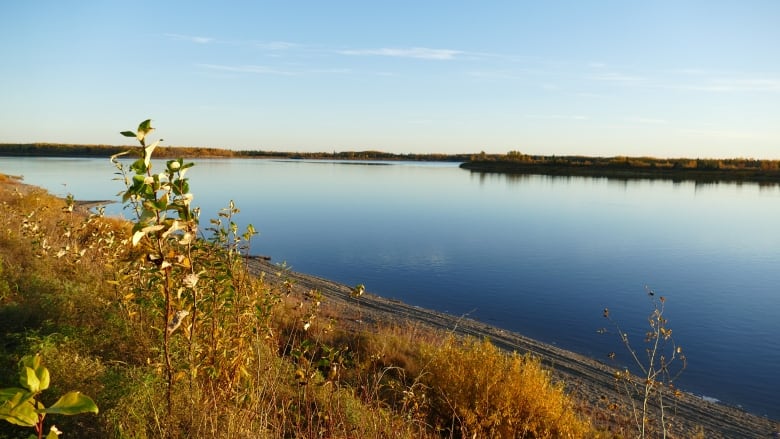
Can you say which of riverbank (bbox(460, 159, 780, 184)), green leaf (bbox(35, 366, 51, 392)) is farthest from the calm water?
riverbank (bbox(460, 159, 780, 184))

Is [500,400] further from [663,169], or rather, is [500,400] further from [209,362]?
[663,169]

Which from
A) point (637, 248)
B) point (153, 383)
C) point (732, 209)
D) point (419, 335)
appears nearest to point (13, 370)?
point (153, 383)

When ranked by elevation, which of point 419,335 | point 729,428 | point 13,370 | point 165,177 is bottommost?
point 729,428

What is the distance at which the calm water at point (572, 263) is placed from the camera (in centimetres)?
1248

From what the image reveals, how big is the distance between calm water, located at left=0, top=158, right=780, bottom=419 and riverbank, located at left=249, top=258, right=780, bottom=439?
31.6 inches

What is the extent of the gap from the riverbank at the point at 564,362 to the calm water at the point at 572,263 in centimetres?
80

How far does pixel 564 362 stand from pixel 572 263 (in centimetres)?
1032

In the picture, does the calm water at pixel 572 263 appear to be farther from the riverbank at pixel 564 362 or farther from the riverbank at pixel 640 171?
the riverbank at pixel 640 171

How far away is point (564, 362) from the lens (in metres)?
10.5

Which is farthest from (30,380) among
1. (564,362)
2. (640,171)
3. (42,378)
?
(640,171)

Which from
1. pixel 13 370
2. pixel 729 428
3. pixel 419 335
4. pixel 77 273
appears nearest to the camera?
pixel 13 370

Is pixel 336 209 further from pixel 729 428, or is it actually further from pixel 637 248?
pixel 729 428

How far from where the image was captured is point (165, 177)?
2.58 meters

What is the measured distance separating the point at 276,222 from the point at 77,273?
22.0 meters
